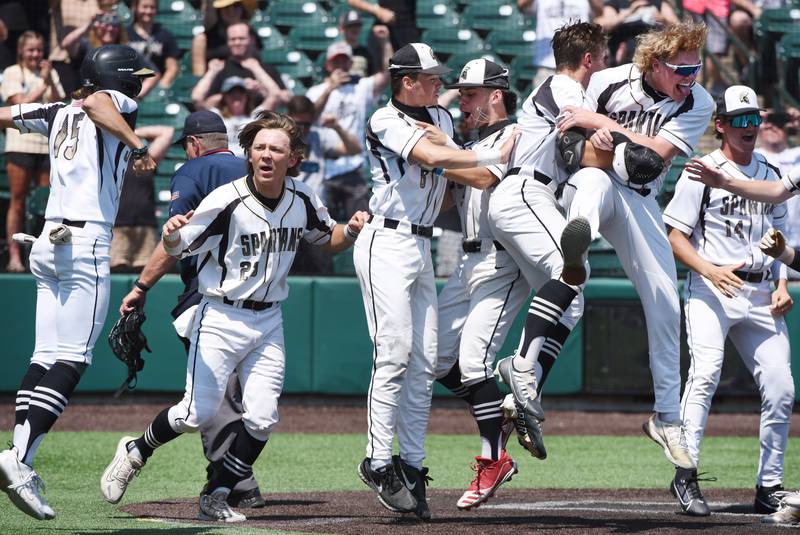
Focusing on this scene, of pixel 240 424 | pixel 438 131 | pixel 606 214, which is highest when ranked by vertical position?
pixel 438 131

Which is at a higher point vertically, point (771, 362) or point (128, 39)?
point (128, 39)

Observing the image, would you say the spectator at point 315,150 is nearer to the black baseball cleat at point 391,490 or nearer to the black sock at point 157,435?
the black sock at point 157,435

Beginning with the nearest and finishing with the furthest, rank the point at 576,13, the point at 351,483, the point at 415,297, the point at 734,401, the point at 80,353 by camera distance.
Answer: the point at 80,353
the point at 415,297
the point at 351,483
the point at 734,401
the point at 576,13

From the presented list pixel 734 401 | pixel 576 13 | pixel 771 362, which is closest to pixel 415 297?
pixel 771 362

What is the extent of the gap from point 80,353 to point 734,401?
7.22 meters

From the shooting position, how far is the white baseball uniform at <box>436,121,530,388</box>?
6.27 metres

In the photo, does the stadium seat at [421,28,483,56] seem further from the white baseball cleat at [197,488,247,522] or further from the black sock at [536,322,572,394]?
the white baseball cleat at [197,488,247,522]

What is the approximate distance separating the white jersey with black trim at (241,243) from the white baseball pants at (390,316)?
407 millimetres

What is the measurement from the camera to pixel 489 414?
635cm

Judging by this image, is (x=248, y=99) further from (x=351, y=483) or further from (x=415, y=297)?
(x=415, y=297)

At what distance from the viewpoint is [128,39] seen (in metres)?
12.5

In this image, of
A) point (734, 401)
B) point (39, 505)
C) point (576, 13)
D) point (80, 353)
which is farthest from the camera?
point (576, 13)

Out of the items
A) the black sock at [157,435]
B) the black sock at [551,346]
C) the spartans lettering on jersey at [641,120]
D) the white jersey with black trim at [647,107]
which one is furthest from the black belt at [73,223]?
the spartans lettering on jersey at [641,120]

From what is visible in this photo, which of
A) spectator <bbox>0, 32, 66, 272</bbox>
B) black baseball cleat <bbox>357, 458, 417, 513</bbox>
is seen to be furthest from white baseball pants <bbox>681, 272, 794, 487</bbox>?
spectator <bbox>0, 32, 66, 272</bbox>
